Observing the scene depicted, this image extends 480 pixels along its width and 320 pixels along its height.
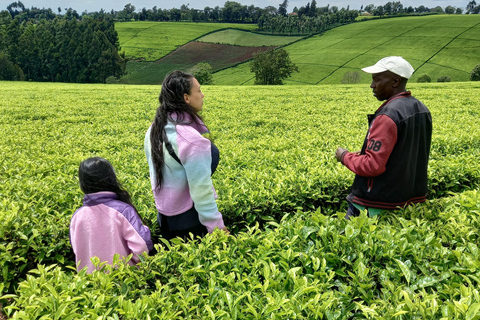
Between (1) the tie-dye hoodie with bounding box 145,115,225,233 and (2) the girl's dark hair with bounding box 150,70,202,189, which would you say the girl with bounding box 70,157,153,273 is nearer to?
(1) the tie-dye hoodie with bounding box 145,115,225,233

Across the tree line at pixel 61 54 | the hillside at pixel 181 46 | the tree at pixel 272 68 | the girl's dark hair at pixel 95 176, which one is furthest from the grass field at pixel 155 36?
the girl's dark hair at pixel 95 176

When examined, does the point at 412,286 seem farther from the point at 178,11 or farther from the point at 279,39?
the point at 178,11

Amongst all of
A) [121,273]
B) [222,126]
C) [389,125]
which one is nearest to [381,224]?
[389,125]

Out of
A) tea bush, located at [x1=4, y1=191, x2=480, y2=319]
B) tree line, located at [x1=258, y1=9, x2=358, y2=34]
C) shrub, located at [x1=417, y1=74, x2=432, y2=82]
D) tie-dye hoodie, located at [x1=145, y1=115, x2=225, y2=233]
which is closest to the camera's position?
tea bush, located at [x1=4, y1=191, x2=480, y2=319]

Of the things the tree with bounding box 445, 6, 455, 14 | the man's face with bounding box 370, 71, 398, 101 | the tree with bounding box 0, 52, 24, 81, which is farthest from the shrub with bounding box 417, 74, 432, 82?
the tree with bounding box 445, 6, 455, 14

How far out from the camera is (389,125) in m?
3.33

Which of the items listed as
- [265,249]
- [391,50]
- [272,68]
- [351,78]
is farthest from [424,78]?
[265,249]

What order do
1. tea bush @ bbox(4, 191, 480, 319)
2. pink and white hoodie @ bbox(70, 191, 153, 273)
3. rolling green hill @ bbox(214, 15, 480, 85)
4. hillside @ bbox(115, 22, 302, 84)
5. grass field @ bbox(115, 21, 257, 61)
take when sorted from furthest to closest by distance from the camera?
grass field @ bbox(115, 21, 257, 61), hillside @ bbox(115, 22, 302, 84), rolling green hill @ bbox(214, 15, 480, 85), pink and white hoodie @ bbox(70, 191, 153, 273), tea bush @ bbox(4, 191, 480, 319)

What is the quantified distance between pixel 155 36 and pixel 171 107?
112 meters

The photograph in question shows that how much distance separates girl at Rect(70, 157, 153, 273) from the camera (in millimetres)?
3326

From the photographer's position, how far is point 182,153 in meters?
3.04

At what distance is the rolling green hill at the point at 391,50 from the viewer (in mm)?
64250

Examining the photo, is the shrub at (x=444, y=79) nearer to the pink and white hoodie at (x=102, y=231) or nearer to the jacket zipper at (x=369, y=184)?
the jacket zipper at (x=369, y=184)

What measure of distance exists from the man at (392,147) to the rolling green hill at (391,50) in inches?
2591
